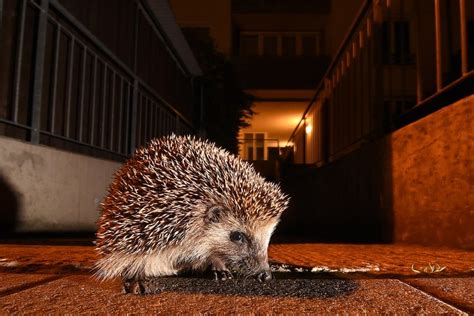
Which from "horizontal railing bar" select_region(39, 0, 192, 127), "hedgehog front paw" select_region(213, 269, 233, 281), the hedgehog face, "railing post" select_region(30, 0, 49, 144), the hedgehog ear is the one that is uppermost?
"horizontal railing bar" select_region(39, 0, 192, 127)

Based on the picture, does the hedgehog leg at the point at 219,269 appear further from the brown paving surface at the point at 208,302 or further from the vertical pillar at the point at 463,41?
the vertical pillar at the point at 463,41

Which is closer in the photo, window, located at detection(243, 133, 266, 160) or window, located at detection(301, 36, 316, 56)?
window, located at detection(301, 36, 316, 56)

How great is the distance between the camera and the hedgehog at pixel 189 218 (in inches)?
105

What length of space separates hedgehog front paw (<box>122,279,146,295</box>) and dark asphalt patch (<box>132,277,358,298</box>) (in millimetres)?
12

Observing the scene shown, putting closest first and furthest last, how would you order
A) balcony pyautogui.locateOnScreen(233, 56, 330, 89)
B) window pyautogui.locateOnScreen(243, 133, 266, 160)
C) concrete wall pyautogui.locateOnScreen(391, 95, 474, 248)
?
1. concrete wall pyautogui.locateOnScreen(391, 95, 474, 248)
2. balcony pyautogui.locateOnScreen(233, 56, 330, 89)
3. window pyautogui.locateOnScreen(243, 133, 266, 160)

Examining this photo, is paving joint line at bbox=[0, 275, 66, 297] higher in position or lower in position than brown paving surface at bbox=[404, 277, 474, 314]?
lower

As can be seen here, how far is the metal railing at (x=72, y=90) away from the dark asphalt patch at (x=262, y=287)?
3071 mm

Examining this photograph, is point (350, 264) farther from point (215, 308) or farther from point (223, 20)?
point (223, 20)

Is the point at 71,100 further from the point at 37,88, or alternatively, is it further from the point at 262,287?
the point at 262,287

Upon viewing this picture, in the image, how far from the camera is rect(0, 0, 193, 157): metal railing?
4.96 metres

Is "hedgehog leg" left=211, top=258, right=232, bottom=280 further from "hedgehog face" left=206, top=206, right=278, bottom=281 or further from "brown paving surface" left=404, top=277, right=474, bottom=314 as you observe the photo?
"brown paving surface" left=404, top=277, right=474, bottom=314

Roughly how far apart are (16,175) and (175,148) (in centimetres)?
223

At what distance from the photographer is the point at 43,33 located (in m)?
5.10

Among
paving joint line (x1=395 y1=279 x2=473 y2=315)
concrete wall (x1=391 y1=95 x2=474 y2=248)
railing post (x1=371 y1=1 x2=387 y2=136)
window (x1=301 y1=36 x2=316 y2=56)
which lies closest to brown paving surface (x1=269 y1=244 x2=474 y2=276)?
concrete wall (x1=391 y1=95 x2=474 y2=248)
